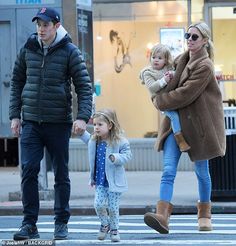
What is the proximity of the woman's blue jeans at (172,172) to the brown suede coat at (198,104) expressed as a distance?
4.0 inches

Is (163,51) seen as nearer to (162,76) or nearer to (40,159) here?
(162,76)

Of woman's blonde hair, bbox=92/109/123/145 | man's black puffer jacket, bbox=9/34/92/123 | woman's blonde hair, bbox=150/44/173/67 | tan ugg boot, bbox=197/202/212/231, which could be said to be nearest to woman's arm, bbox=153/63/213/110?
woman's blonde hair, bbox=150/44/173/67

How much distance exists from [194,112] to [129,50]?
7.77 m

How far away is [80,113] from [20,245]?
119 centimetres

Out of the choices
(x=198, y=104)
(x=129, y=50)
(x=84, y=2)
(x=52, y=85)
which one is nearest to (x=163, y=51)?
(x=198, y=104)

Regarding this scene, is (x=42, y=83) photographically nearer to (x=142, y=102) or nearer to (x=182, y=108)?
(x=182, y=108)

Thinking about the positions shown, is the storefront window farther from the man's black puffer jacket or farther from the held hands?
the man's black puffer jacket

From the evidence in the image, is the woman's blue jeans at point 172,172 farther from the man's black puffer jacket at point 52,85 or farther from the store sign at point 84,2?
the store sign at point 84,2

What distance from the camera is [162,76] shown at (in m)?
7.74

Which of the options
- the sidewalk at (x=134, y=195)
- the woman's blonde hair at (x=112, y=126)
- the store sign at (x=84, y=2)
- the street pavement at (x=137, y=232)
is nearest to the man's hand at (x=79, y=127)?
the woman's blonde hair at (x=112, y=126)

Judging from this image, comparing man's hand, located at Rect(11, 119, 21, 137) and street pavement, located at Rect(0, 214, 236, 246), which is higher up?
man's hand, located at Rect(11, 119, 21, 137)

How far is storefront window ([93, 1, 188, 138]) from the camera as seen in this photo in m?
15.2

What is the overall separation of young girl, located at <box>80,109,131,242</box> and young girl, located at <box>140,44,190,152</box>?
1.86ft

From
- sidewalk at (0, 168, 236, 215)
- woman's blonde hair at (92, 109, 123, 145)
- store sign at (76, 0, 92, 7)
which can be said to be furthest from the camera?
store sign at (76, 0, 92, 7)
